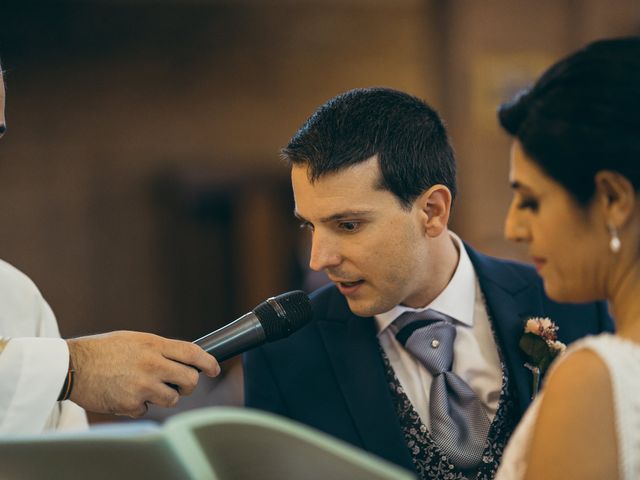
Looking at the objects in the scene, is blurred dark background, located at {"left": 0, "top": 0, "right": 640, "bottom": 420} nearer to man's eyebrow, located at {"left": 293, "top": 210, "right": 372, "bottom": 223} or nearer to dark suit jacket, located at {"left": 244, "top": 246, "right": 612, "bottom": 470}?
dark suit jacket, located at {"left": 244, "top": 246, "right": 612, "bottom": 470}

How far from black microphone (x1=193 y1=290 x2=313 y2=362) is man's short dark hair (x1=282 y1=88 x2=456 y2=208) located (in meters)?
0.37

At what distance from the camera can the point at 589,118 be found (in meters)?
1.50

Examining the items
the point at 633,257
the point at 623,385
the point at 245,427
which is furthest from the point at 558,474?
the point at 245,427

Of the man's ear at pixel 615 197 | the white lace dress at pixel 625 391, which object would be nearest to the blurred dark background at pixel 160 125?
the man's ear at pixel 615 197

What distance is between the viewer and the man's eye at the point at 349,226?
A: 2260mm

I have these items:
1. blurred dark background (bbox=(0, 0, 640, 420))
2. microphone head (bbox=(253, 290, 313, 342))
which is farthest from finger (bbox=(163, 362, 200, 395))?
blurred dark background (bbox=(0, 0, 640, 420))

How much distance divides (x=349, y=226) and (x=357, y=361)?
0.38 metres

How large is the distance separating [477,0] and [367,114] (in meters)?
4.67

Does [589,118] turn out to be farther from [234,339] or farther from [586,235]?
[234,339]

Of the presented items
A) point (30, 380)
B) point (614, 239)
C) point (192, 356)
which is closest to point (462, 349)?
point (192, 356)

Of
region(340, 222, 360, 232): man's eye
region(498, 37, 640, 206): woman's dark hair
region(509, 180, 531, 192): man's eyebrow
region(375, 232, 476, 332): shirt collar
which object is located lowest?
region(375, 232, 476, 332): shirt collar

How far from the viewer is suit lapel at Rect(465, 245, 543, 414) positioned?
7.41 ft

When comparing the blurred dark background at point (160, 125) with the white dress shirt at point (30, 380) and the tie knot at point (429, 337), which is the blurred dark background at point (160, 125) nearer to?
the tie knot at point (429, 337)

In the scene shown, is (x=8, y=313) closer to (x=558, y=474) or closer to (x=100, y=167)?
(x=558, y=474)
